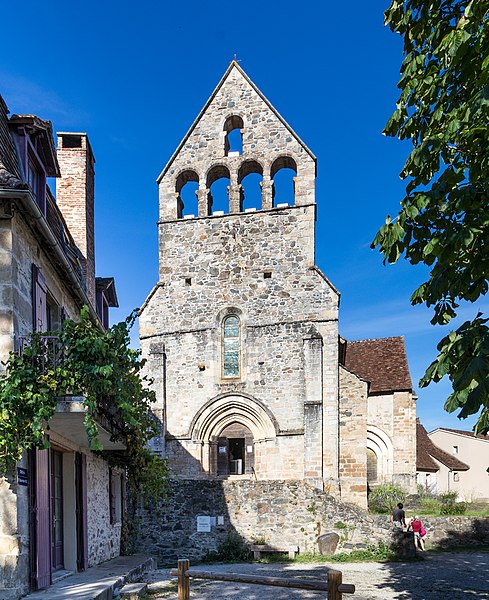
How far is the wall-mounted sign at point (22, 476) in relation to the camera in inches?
311

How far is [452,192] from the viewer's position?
560 centimetres

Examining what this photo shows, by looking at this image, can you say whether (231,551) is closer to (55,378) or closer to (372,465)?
(372,465)

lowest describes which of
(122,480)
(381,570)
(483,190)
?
(381,570)

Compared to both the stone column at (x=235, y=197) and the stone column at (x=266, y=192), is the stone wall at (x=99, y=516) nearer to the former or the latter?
the stone column at (x=235, y=197)

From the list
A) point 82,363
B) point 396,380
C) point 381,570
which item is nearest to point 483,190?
point 82,363

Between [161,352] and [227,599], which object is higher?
[161,352]

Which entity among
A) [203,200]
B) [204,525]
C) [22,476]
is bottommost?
[204,525]

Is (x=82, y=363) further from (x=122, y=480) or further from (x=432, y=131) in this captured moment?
(x=122, y=480)

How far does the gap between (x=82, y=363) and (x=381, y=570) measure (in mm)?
9704

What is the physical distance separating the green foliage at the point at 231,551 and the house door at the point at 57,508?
27.3ft

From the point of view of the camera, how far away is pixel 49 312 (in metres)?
Result: 10.7

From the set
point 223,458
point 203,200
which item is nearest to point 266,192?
point 203,200

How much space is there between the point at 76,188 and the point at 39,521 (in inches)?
328

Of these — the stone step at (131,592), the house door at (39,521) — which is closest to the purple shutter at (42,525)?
the house door at (39,521)
